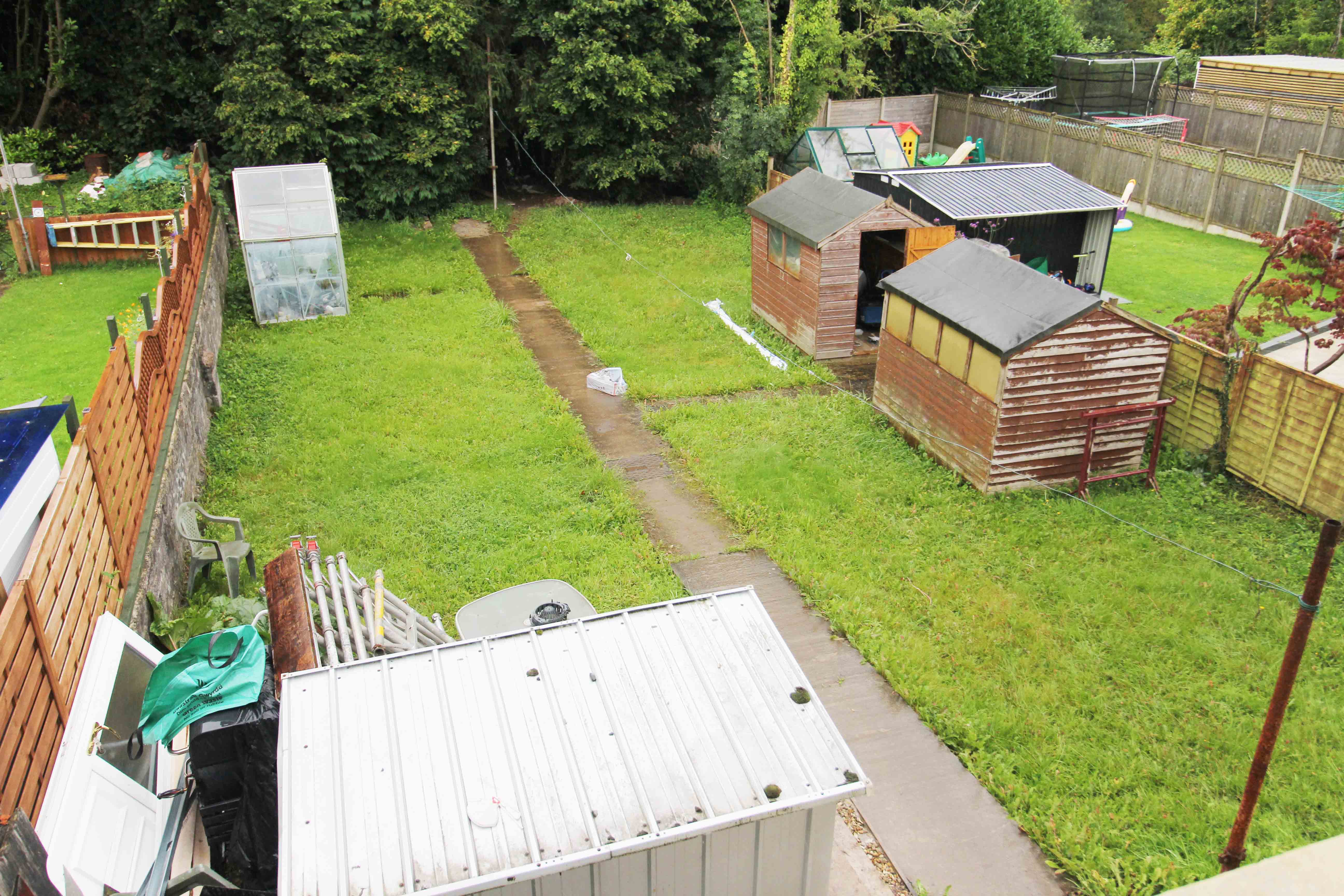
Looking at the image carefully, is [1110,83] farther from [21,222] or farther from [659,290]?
[21,222]

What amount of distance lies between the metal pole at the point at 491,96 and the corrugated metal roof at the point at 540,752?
18946 mm

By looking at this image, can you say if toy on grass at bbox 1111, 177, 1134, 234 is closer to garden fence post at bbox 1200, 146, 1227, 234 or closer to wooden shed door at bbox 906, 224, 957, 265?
garden fence post at bbox 1200, 146, 1227, 234

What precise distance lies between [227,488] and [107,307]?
7.29 meters

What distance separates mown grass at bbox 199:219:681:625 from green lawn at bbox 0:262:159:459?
168cm

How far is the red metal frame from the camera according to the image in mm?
10898

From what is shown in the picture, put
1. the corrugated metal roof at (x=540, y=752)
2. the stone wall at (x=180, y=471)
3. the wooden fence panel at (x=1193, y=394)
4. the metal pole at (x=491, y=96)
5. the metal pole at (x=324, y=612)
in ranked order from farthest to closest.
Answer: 1. the metal pole at (x=491, y=96)
2. the wooden fence panel at (x=1193, y=394)
3. the stone wall at (x=180, y=471)
4. the metal pole at (x=324, y=612)
5. the corrugated metal roof at (x=540, y=752)

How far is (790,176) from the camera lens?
76.0 ft

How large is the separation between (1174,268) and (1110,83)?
11.8 meters

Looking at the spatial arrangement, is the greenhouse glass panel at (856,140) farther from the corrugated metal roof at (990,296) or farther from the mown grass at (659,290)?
the corrugated metal roof at (990,296)

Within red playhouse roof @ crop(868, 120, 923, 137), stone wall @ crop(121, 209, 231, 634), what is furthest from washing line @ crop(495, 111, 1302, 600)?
stone wall @ crop(121, 209, 231, 634)

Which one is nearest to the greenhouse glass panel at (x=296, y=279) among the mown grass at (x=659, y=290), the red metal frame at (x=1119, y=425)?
the mown grass at (x=659, y=290)

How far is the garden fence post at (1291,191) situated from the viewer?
65.2 ft

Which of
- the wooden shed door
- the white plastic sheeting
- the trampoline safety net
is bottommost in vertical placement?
the white plastic sheeting

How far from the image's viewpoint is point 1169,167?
74.3 ft
